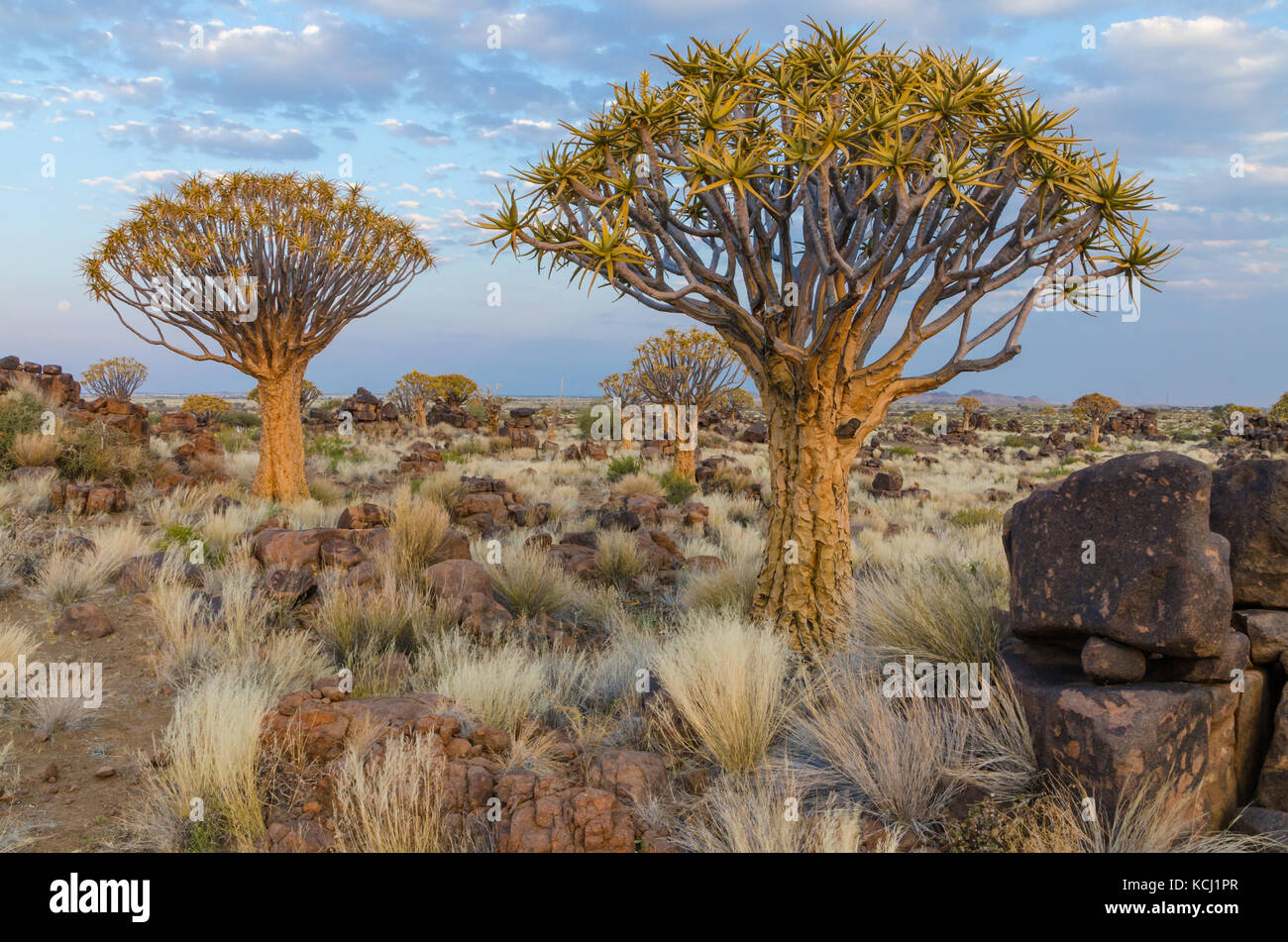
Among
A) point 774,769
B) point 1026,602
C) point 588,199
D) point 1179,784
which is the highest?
point 588,199

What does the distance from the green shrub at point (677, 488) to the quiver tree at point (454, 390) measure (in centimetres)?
2338

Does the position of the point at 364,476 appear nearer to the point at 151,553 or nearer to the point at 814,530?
the point at 151,553

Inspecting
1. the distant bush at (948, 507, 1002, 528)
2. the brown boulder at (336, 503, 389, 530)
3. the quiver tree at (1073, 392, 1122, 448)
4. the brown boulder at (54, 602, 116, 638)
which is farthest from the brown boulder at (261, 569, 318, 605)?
the quiver tree at (1073, 392, 1122, 448)

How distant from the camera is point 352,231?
12.4m

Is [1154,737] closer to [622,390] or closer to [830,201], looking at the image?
[830,201]

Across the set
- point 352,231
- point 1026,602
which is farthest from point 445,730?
point 352,231

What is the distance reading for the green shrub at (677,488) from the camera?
14.9 metres

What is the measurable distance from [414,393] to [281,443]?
24.8 m

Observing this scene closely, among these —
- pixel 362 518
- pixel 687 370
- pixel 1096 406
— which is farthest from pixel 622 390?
pixel 1096 406

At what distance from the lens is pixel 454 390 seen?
38031 mm

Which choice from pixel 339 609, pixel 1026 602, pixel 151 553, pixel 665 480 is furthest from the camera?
pixel 665 480

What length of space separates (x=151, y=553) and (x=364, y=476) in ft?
29.2

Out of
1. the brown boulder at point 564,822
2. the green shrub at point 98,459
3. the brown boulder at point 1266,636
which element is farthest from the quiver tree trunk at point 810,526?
the green shrub at point 98,459

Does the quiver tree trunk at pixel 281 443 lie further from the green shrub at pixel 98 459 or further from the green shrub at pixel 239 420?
the green shrub at pixel 239 420
